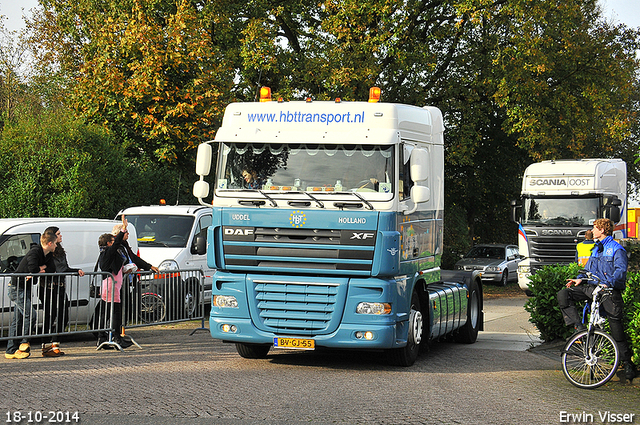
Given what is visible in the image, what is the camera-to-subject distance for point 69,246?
12.9 meters

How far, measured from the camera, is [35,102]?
1287 inches

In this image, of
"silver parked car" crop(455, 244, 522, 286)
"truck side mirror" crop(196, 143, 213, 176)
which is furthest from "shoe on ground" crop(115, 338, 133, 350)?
"silver parked car" crop(455, 244, 522, 286)

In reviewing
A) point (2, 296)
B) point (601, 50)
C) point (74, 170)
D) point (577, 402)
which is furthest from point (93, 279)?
point (601, 50)

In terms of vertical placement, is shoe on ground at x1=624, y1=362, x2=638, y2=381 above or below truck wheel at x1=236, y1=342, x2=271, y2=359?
above

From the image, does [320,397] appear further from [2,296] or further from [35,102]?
[35,102]

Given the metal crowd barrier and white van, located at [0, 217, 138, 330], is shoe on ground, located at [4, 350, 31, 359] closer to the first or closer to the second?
the metal crowd barrier

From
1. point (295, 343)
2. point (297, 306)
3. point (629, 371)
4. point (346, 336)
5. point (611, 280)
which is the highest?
point (611, 280)

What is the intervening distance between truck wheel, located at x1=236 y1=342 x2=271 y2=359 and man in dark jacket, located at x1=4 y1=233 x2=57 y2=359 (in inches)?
116

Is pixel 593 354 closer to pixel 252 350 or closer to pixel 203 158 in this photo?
pixel 252 350

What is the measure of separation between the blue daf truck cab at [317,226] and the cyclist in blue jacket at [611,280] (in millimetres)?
2192

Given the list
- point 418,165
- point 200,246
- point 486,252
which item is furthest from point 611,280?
point 486,252

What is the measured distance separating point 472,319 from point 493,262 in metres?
16.5

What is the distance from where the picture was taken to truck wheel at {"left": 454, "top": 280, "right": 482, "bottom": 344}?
13.4 m

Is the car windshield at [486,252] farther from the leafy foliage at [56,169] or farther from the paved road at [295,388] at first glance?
the paved road at [295,388]
